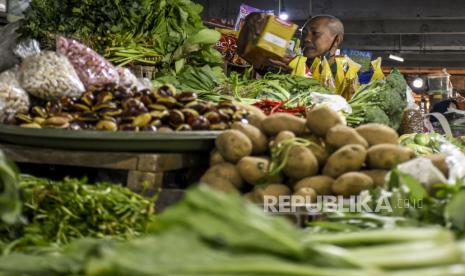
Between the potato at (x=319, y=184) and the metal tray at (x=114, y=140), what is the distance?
1.84ft

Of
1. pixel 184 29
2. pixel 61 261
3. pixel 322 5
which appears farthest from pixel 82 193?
pixel 322 5

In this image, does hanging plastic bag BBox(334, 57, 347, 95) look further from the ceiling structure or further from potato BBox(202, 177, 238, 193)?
the ceiling structure

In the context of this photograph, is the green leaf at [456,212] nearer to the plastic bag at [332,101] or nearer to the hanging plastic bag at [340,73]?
the plastic bag at [332,101]

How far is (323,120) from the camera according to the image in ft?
8.66

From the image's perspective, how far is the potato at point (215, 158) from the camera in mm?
2770

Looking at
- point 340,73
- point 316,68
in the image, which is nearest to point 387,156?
point 340,73

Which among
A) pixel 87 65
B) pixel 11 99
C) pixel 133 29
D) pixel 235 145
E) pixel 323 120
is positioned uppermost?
pixel 133 29

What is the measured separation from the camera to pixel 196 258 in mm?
1046

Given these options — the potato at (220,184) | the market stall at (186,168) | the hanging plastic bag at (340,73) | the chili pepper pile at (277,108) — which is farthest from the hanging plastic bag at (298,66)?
the potato at (220,184)

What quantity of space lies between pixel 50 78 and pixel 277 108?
156 cm

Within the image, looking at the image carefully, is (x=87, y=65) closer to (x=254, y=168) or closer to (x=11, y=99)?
(x=11, y=99)

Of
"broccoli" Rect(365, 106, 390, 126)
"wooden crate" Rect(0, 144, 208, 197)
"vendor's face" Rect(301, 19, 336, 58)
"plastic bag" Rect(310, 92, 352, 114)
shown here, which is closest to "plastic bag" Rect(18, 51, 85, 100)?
"wooden crate" Rect(0, 144, 208, 197)

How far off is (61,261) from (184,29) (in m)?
3.88

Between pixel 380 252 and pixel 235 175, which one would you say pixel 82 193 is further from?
pixel 380 252
